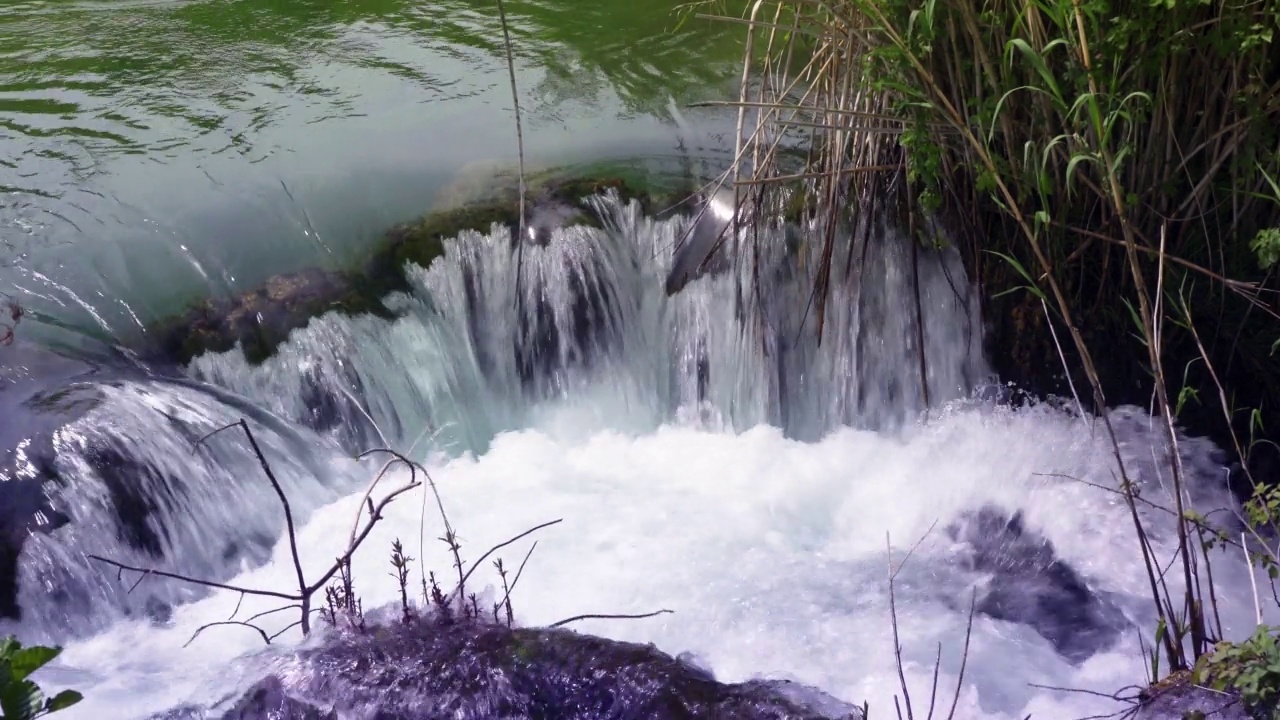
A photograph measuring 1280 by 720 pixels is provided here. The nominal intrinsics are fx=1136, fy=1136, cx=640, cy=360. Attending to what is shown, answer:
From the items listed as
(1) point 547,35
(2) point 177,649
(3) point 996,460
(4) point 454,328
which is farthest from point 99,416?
(1) point 547,35

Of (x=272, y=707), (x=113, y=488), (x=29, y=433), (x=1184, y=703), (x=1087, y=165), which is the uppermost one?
(x=1087, y=165)

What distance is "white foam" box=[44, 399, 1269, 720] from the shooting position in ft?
10.4

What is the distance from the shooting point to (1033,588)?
3.59 meters

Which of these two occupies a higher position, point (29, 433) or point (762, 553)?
point (29, 433)

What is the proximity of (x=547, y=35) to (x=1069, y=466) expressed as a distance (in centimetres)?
389

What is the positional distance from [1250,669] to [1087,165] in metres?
1.70

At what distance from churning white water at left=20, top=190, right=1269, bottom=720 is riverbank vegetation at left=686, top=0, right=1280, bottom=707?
240 mm

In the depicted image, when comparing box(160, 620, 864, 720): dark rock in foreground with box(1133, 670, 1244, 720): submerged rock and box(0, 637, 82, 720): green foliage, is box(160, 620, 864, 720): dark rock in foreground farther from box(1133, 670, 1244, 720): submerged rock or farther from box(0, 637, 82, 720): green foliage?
box(0, 637, 82, 720): green foliage

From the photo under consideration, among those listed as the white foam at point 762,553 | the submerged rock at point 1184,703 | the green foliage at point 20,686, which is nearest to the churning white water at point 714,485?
the white foam at point 762,553

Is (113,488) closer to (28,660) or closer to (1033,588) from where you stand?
(28,660)

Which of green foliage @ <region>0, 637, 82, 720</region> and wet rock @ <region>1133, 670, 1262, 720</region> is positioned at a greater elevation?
green foliage @ <region>0, 637, 82, 720</region>

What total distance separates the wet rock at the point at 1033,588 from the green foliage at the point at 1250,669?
1019 millimetres

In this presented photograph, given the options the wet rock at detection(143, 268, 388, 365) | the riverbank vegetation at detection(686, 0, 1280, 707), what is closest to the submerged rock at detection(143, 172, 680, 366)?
the wet rock at detection(143, 268, 388, 365)

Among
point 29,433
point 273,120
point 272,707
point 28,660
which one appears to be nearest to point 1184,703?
point 272,707
